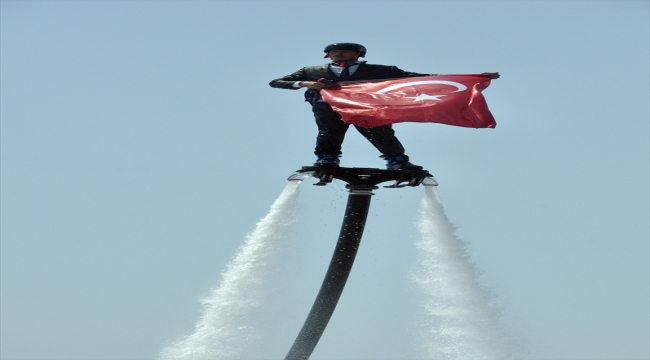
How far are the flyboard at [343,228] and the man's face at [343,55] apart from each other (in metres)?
2.42

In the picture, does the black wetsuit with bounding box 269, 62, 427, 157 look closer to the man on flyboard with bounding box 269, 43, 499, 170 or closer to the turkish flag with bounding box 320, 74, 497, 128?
the man on flyboard with bounding box 269, 43, 499, 170

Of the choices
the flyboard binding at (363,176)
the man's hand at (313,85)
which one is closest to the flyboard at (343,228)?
the flyboard binding at (363,176)

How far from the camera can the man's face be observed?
24172 millimetres

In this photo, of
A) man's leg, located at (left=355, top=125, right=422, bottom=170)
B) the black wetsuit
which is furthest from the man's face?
man's leg, located at (left=355, top=125, right=422, bottom=170)

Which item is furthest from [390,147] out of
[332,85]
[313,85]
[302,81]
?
[302,81]

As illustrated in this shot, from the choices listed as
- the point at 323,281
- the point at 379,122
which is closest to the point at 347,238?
the point at 323,281

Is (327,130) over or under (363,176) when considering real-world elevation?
over

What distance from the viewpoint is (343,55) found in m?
24.2

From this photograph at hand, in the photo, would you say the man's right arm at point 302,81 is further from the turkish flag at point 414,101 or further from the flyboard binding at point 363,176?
the flyboard binding at point 363,176

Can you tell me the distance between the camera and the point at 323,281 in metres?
25.0

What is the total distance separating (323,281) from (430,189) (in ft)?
10.3

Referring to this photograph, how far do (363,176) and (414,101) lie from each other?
6.59ft

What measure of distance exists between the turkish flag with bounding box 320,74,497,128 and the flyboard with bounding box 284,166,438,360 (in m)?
1.33

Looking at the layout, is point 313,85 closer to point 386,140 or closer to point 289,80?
point 289,80
